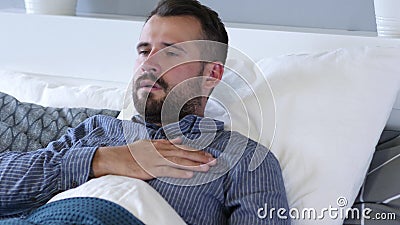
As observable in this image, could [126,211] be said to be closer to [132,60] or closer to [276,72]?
[276,72]

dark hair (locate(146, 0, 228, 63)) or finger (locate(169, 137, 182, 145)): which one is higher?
dark hair (locate(146, 0, 228, 63))

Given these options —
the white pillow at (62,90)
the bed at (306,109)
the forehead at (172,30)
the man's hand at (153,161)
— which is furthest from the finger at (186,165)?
the white pillow at (62,90)

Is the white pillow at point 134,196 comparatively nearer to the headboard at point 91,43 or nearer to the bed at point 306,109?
the bed at point 306,109

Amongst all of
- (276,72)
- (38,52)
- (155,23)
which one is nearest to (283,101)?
(276,72)

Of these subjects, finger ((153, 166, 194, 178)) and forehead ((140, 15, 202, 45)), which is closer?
finger ((153, 166, 194, 178))

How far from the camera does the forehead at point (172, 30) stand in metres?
1.27

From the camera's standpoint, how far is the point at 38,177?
1173 mm

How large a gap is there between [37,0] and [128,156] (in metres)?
0.88

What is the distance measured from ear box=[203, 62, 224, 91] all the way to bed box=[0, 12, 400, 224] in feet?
0.27

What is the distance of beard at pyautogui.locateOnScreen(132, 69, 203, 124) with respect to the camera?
1242 millimetres

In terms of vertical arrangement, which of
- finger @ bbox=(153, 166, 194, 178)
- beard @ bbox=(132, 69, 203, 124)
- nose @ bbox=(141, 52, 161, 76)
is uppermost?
nose @ bbox=(141, 52, 161, 76)

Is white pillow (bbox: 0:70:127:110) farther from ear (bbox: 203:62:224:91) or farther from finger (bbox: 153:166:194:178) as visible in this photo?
finger (bbox: 153:166:194:178)

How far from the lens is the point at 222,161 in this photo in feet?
3.78

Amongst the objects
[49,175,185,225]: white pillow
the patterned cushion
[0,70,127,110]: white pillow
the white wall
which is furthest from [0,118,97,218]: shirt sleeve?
the white wall
